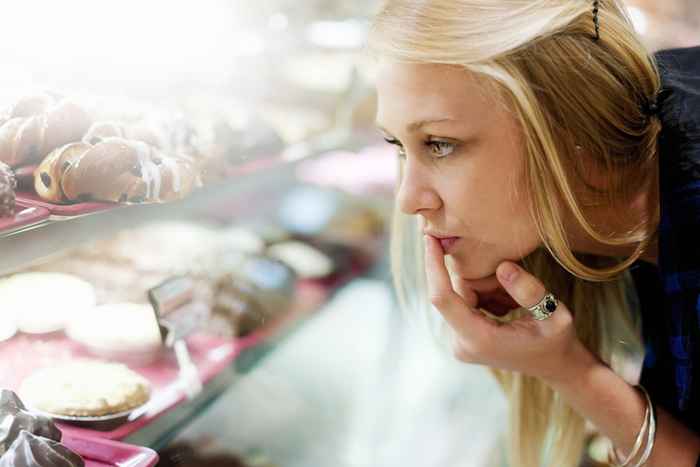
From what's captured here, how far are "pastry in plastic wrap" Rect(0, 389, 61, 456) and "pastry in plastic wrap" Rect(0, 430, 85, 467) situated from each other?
0.01 metres

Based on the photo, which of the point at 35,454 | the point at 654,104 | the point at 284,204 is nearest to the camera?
the point at 35,454

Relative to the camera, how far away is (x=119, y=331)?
1.28m

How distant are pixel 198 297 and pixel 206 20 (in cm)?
65

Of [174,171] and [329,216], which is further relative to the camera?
[329,216]

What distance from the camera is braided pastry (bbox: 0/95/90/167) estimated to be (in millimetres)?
1015

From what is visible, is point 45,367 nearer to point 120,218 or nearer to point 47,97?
point 120,218

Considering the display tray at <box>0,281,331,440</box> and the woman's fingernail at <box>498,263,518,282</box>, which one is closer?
the display tray at <box>0,281,331,440</box>

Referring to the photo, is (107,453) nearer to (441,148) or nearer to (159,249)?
(159,249)

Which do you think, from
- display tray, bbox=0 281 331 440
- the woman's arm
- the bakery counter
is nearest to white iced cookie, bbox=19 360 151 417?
display tray, bbox=0 281 331 440

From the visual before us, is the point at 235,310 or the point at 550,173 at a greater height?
the point at 550,173

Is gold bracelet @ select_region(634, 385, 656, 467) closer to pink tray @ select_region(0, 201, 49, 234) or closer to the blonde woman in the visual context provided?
the blonde woman

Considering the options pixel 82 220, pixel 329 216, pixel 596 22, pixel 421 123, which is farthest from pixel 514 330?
pixel 329 216

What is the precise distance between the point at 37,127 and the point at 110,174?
0.43ft

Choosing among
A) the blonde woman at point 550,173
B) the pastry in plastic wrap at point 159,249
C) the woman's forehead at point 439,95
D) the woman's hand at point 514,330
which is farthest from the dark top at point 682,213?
the pastry in plastic wrap at point 159,249
